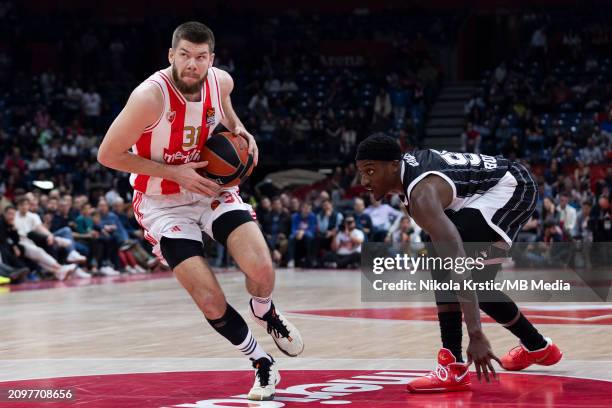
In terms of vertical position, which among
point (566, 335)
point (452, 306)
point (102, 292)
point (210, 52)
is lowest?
point (102, 292)

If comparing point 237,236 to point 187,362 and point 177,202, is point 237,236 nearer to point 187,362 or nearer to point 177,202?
point 177,202

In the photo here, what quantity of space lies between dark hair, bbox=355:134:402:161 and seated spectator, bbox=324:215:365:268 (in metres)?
11.8

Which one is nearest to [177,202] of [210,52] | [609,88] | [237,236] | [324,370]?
[237,236]

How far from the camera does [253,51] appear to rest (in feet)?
83.5

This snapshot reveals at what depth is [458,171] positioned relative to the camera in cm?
522

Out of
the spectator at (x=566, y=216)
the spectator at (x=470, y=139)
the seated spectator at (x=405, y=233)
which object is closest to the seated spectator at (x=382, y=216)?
the seated spectator at (x=405, y=233)

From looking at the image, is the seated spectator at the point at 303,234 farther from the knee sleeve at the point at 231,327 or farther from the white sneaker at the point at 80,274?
the knee sleeve at the point at 231,327

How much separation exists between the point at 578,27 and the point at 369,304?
49.6ft

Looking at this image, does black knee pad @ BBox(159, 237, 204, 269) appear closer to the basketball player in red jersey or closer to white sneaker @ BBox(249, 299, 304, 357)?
the basketball player in red jersey

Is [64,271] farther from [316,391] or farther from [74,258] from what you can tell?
[316,391]

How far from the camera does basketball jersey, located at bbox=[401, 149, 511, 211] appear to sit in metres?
5.07

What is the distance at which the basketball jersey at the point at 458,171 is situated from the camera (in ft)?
16.6

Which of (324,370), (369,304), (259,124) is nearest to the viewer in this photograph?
(324,370)

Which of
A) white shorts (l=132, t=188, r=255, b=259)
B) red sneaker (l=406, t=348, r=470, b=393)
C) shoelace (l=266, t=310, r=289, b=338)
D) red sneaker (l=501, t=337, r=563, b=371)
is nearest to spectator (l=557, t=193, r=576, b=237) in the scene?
red sneaker (l=501, t=337, r=563, b=371)
